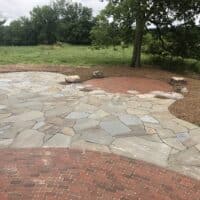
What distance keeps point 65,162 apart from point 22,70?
704cm

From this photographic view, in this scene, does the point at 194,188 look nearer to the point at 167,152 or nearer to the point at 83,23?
the point at 167,152

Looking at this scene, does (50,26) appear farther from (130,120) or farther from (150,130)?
(150,130)

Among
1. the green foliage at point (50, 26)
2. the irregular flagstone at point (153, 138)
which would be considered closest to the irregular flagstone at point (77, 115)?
the irregular flagstone at point (153, 138)

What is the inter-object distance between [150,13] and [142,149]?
7346mm

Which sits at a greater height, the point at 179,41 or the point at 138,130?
the point at 179,41

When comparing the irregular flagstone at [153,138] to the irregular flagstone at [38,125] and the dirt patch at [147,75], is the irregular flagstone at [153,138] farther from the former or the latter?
the irregular flagstone at [38,125]

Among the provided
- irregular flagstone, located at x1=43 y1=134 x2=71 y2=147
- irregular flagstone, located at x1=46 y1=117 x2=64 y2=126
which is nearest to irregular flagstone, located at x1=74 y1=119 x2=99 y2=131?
irregular flagstone, located at x1=46 y1=117 x2=64 y2=126

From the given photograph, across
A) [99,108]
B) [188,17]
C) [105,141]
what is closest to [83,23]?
[188,17]

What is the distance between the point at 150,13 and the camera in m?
10.9

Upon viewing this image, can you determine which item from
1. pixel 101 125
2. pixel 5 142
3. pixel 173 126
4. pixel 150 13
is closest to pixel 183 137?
pixel 173 126

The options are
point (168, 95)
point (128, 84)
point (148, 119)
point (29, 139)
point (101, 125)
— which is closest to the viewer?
point (29, 139)

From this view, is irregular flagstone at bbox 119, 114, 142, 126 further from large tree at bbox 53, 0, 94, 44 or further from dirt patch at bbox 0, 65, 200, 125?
large tree at bbox 53, 0, 94, 44

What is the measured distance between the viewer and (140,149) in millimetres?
4543

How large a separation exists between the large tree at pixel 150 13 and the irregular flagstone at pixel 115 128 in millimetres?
5576
